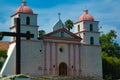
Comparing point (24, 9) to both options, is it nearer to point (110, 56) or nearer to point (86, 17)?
point (86, 17)

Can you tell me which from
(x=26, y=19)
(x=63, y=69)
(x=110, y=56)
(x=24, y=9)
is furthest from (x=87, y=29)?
(x=110, y=56)

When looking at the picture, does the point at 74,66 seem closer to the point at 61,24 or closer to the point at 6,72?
the point at 61,24

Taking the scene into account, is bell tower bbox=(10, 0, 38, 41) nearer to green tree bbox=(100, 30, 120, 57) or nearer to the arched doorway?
the arched doorway

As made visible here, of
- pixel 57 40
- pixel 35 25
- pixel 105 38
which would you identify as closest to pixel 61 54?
pixel 57 40

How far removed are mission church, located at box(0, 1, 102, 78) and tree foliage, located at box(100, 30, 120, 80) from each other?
406 centimetres

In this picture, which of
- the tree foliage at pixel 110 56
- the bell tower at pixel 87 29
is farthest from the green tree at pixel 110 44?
the bell tower at pixel 87 29

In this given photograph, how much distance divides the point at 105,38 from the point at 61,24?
20.8 metres

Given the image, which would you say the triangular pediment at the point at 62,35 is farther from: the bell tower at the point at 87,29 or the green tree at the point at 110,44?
the green tree at the point at 110,44

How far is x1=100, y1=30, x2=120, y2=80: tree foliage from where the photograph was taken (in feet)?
187

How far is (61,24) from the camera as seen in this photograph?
52281mm

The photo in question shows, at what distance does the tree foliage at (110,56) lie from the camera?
2249 inches

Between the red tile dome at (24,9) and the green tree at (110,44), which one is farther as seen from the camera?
the green tree at (110,44)

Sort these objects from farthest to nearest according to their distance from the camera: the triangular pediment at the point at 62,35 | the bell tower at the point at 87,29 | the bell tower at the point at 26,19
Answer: the bell tower at the point at 87,29
the triangular pediment at the point at 62,35
the bell tower at the point at 26,19

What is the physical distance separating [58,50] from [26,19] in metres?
5.99
